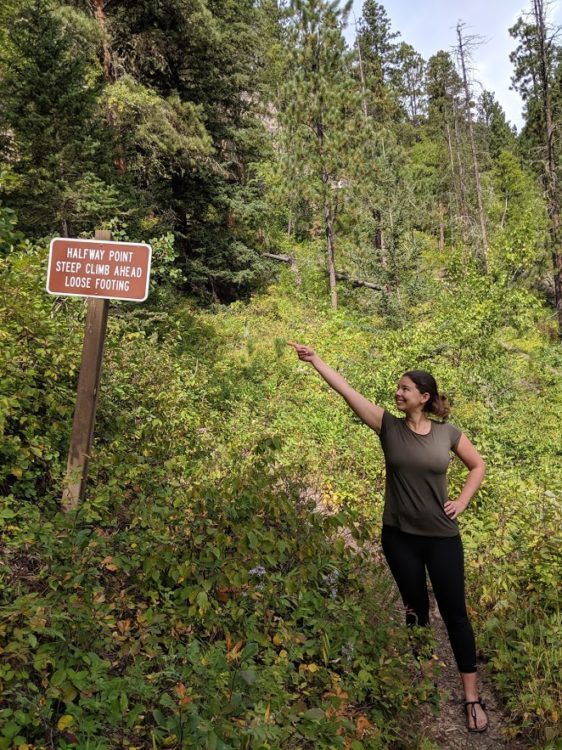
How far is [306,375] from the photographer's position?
10.6m

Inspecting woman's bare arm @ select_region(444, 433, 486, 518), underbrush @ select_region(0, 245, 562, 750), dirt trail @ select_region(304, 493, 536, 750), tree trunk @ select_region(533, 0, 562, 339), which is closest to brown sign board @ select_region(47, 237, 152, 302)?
underbrush @ select_region(0, 245, 562, 750)

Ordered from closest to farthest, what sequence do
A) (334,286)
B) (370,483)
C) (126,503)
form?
(126,503) → (370,483) → (334,286)

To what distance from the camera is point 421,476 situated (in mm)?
2879

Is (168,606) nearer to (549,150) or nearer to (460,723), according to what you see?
(460,723)

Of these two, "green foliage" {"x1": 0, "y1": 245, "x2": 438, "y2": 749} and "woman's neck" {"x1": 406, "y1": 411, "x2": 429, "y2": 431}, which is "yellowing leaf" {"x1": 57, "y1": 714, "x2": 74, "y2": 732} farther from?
"woman's neck" {"x1": 406, "y1": 411, "x2": 429, "y2": 431}

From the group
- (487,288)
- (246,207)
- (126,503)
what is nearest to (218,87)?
(246,207)

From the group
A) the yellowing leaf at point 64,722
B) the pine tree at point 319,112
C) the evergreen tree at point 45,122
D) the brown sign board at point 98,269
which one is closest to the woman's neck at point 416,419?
the brown sign board at point 98,269

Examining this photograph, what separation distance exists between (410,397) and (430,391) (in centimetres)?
14

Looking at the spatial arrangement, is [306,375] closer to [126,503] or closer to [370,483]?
[370,483]

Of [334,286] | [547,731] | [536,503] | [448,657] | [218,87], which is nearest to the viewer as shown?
[547,731]

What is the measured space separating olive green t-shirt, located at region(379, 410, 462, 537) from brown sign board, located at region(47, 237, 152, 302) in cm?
204

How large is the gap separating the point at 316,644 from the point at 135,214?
377 inches

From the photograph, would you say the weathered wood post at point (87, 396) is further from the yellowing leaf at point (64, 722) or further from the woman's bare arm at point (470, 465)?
the woman's bare arm at point (470, 465)

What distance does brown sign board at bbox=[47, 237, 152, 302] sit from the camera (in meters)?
3.45
